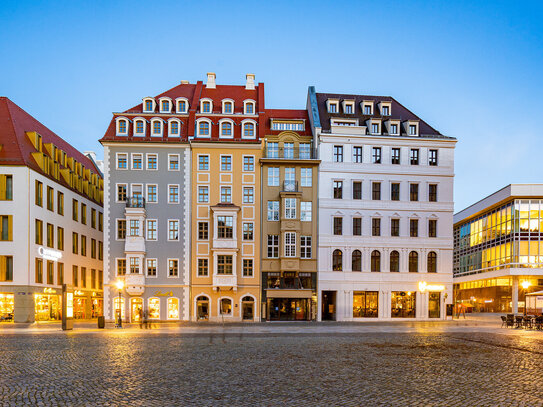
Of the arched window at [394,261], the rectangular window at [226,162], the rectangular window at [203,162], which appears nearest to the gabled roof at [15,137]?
the rectangular window at [203,162]

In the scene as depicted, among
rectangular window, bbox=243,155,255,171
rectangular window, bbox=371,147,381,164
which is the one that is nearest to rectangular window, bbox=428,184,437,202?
rectangular window, bbox=371,147,381,164

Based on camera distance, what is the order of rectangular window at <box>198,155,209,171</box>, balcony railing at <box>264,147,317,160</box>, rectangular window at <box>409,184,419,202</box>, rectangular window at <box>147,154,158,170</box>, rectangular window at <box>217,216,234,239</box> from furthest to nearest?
rectangular window at <box>409,184,419,202</box> < balcony railing at <box>264,147,317,160</box> < rectangular window at <box>198,155,209,171</box> < rectangular window at <box>147,154,158,170</box> < rectangular window at <box>217,216,234,239</box>

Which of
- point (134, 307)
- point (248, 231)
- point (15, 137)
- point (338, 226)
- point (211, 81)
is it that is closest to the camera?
point (15, 137)

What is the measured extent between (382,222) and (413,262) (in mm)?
4774

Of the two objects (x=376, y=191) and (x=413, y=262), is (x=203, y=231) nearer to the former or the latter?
(x=376, y=191)

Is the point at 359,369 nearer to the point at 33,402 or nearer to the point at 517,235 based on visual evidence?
the point at 33,402

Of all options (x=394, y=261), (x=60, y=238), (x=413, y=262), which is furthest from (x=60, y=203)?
(x=413, y=262)

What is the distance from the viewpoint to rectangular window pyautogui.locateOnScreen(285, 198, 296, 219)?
45906 mm

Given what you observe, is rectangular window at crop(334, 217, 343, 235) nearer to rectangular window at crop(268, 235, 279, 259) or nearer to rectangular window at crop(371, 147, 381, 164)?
rectangular window at crop(268, 235, 279, 259)

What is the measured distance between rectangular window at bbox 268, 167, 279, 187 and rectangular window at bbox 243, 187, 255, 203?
178 centimetres

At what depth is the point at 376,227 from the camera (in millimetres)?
47312

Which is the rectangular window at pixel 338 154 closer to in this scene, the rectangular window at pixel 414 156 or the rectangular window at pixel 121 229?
the rectangular window at pixel 414 156

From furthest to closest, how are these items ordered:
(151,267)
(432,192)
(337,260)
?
1. (432,192)
2. (337,260)
3. (151,267)

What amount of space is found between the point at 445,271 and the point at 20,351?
37.7 metres
